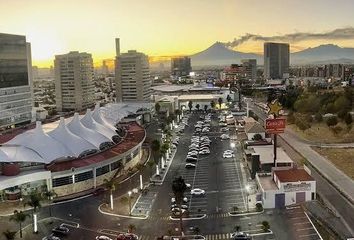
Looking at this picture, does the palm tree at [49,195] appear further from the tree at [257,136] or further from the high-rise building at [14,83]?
the high-rise building at [14,83]

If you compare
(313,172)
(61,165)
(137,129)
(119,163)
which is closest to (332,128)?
(313,172)

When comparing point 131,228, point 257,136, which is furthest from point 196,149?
point 131,228

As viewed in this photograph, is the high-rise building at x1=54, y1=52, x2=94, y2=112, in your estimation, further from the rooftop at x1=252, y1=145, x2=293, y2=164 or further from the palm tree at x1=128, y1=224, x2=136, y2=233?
the palm tree at x1=128, y1=224, x2=136, y2=233

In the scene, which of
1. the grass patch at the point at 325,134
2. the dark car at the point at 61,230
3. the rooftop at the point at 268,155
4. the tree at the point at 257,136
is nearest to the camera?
the dark car at the point at 61,230

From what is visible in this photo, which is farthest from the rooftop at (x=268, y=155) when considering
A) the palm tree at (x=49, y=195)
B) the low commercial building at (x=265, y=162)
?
the palm tree at (x=49, y=195)

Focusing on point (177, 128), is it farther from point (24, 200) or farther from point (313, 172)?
point (24, 200)

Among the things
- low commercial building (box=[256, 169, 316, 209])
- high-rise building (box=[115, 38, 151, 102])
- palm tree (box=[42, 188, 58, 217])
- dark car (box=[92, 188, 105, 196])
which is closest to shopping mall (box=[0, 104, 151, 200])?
palm tree (box=[42, 188, 58, 217])
